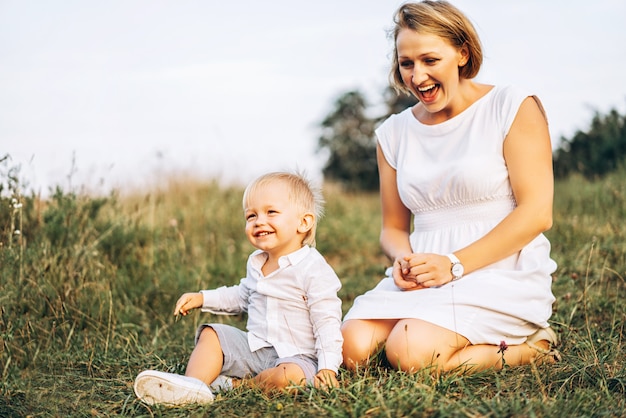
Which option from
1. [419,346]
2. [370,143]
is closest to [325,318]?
[419,346]

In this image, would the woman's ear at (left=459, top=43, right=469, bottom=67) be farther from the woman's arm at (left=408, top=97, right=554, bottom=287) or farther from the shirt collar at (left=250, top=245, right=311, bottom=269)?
the shirt collar at (left=250, top=245, right=311, bottom=269)

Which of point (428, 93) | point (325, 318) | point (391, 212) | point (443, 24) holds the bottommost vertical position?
point (325, 318)

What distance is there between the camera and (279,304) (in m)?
2.94

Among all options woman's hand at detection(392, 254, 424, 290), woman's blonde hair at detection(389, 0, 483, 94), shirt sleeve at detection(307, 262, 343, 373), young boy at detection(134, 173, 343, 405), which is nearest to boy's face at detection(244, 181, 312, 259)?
young boy at detection(134, 173, 343, 405)

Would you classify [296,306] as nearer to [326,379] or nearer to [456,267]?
[326,379]

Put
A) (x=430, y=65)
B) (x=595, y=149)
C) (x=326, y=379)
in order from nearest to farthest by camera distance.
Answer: (x=326, y=379) → (x=430, y=65) → (x=595, y=149)

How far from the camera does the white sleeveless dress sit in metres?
2.98

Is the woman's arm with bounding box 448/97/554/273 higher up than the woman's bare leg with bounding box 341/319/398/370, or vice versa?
the woman's arm with bounding box 448/97/554/273

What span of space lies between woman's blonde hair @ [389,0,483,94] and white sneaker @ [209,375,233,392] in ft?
5.61

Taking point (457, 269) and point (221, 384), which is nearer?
point (221, 384)

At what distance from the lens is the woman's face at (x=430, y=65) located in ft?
10.2

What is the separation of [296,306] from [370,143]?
23441mm

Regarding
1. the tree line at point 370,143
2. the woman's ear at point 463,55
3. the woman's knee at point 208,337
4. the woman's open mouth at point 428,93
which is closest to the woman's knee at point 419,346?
the woman's knee at point 208,337

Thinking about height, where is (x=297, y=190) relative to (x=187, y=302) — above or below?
above
